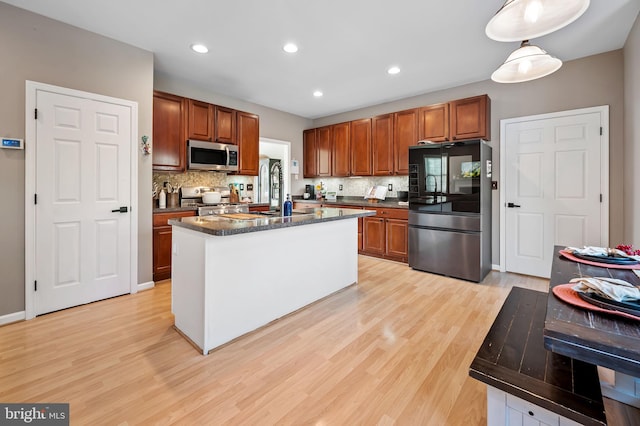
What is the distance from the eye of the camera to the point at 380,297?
3119mm

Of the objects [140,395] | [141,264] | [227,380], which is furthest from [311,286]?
[141,264]

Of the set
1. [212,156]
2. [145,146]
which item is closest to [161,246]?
[145,146]

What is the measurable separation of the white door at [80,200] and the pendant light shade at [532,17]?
11.5 ft

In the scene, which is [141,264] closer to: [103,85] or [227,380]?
[103,85]

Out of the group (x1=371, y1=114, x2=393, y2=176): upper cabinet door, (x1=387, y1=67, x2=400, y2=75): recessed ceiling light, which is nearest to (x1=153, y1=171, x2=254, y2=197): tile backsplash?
(x1=371, y1=114, x2=393, y2=176): upper cabinet door

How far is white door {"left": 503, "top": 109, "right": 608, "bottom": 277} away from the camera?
3355 millimetres

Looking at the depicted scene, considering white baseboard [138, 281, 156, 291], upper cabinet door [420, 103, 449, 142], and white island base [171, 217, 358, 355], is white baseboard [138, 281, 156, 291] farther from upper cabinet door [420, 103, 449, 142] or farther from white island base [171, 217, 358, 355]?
upper cabinet door [420, 103, 449, 142]

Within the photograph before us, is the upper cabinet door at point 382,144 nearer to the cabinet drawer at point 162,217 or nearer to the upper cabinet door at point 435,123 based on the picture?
the upper cabinet door at point 435,123

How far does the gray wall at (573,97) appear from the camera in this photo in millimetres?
3215

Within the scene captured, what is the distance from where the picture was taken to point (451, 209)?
3826 millimetres

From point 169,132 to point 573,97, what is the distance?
517cm

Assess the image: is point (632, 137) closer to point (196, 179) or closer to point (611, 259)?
point (611, 259)

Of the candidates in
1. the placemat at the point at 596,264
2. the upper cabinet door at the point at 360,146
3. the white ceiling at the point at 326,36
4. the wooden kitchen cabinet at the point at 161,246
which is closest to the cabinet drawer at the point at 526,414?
the placemat at the point at 596,264

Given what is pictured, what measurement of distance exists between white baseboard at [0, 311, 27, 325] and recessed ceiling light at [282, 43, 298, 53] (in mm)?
3654
